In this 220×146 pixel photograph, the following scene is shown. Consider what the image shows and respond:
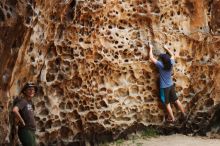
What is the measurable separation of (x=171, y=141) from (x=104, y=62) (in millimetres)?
1733

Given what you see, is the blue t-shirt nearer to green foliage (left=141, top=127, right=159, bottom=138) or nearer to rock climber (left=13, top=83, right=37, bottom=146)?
green foliage (left=141, top=127, right=159, bottom=138)

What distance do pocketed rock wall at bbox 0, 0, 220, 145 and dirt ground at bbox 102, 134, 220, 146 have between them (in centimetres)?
22

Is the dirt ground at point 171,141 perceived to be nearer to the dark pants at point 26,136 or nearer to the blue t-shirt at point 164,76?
the blue t-shirt at point 164,76

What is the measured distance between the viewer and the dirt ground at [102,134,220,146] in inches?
319

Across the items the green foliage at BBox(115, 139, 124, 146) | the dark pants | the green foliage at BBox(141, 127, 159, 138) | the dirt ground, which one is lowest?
the dirt ground

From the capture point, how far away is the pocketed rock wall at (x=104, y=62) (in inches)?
267

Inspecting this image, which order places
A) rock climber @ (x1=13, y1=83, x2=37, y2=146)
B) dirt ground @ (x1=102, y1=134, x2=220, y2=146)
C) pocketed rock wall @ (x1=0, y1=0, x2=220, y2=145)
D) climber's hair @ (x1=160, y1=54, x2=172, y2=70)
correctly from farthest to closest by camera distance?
climber's hair @ (x1=160, y1=54, x2=172, y2=70)
dirt ground @ (x1=102, y1=134, x2=220, y2=146)
pocketed rock wall @ (x1=0, y1=0, x2=220, y2=145)
rock climber @ (x1=13, y1=83, x2=37, y2=146)

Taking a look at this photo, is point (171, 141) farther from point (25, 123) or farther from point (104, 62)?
point (25, 123)

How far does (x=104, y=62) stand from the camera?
8.05m

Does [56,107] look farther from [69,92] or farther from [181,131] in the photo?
[181,131]

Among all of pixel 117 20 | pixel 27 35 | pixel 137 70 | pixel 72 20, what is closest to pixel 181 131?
pixel 137 70

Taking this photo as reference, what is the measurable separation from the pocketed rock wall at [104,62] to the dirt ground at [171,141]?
221 mm

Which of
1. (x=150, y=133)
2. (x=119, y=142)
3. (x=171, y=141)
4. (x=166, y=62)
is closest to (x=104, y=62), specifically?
(x=166, y=62)

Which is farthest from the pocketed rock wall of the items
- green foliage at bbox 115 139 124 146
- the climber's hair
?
the climber's hair
